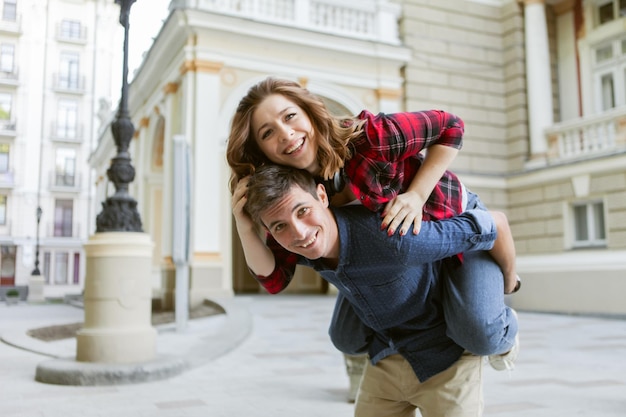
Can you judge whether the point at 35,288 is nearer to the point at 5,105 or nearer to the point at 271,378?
the point at 5,105

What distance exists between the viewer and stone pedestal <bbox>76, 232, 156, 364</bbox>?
527cm

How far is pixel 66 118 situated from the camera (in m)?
16.2

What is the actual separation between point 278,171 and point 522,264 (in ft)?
38.4

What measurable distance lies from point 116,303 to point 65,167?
1717 cm

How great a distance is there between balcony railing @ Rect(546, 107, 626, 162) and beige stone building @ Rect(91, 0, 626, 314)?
0.03m

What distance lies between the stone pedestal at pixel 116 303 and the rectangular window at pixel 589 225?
30.9 ft

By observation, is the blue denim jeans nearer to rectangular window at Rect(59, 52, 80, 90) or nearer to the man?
the man

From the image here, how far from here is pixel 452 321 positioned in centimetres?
160

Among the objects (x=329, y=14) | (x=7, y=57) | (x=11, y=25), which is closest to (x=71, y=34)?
(x=329, y=14)

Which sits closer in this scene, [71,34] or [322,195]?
[322,195]

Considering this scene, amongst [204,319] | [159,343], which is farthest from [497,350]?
[204,319]

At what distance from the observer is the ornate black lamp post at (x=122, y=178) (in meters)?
5.63

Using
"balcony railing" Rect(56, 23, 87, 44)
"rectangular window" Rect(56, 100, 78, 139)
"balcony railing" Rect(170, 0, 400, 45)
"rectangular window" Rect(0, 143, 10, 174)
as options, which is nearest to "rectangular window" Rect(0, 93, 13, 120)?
"rectangular window" Rect(0, 143, 10, 174)

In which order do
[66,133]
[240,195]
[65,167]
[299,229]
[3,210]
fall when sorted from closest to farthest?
1. [299,229]
2. [240,195]
3. [3,210]
4. [66,133]
5. [65,167]
